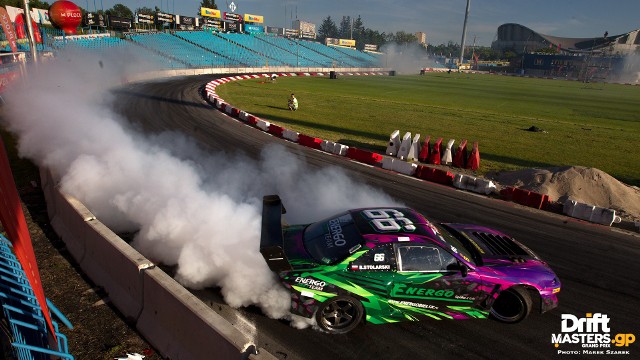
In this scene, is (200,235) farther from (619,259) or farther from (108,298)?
(619,259)

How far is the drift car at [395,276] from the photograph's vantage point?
16.7ft

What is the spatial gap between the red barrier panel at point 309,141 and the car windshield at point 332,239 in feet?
30.5

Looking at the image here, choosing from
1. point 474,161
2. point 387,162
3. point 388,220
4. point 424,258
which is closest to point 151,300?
point 388,220

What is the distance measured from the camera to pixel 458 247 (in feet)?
18.8

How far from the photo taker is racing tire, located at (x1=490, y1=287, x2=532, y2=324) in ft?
18.2

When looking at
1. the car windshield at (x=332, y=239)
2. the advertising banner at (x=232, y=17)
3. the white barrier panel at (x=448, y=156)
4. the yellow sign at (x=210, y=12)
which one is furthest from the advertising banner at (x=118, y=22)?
the car windshield at (x=332, y=239)

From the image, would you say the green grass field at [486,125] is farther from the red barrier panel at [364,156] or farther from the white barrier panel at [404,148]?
the red barrier panel at [364,156]

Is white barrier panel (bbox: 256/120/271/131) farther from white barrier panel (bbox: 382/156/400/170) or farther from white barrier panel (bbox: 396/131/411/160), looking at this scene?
white barrier panel (bbox: 382/156/400/170)

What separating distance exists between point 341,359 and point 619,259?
6.49 meters

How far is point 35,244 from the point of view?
271 inches

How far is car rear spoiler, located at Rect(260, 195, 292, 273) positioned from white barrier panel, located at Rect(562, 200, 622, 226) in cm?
787

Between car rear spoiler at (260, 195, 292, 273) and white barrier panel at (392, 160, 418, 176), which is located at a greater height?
car rear spoiler at (260, 195, 292, 273)

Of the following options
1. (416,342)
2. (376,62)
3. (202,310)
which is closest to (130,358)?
(202,310)

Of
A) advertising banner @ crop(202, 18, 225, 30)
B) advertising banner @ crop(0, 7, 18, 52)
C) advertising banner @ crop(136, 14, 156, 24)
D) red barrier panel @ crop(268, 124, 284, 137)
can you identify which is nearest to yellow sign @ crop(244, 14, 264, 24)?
advertising banner @ crop(202, 18, 225, 30)
